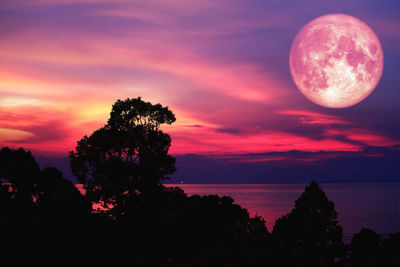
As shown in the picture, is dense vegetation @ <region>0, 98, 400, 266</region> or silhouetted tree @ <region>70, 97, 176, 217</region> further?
silhouetted tree @ <region>70, 97, 176, 217</region>

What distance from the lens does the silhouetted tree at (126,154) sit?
44062 mm

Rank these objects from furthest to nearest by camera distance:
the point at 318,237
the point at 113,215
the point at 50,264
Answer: the point at 318,237 < the point at 113,215 < the point at 50,264

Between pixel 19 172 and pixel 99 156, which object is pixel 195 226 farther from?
pixel 19 172

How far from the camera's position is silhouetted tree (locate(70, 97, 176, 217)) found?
145 feet

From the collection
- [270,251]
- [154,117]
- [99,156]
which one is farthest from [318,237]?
[270,251]

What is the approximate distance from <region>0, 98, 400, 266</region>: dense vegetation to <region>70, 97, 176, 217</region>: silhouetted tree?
0.10m

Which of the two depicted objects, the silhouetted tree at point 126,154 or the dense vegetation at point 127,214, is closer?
the dense vegetation at point 127,214

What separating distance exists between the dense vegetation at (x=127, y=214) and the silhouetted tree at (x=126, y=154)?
0.33 ft

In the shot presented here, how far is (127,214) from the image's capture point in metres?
38.4

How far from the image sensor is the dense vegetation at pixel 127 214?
27547 mm

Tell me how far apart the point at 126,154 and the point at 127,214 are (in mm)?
8318

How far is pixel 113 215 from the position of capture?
42750 mm

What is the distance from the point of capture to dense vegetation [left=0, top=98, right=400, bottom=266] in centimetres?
2755

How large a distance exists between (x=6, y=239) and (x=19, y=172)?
1104 inches
